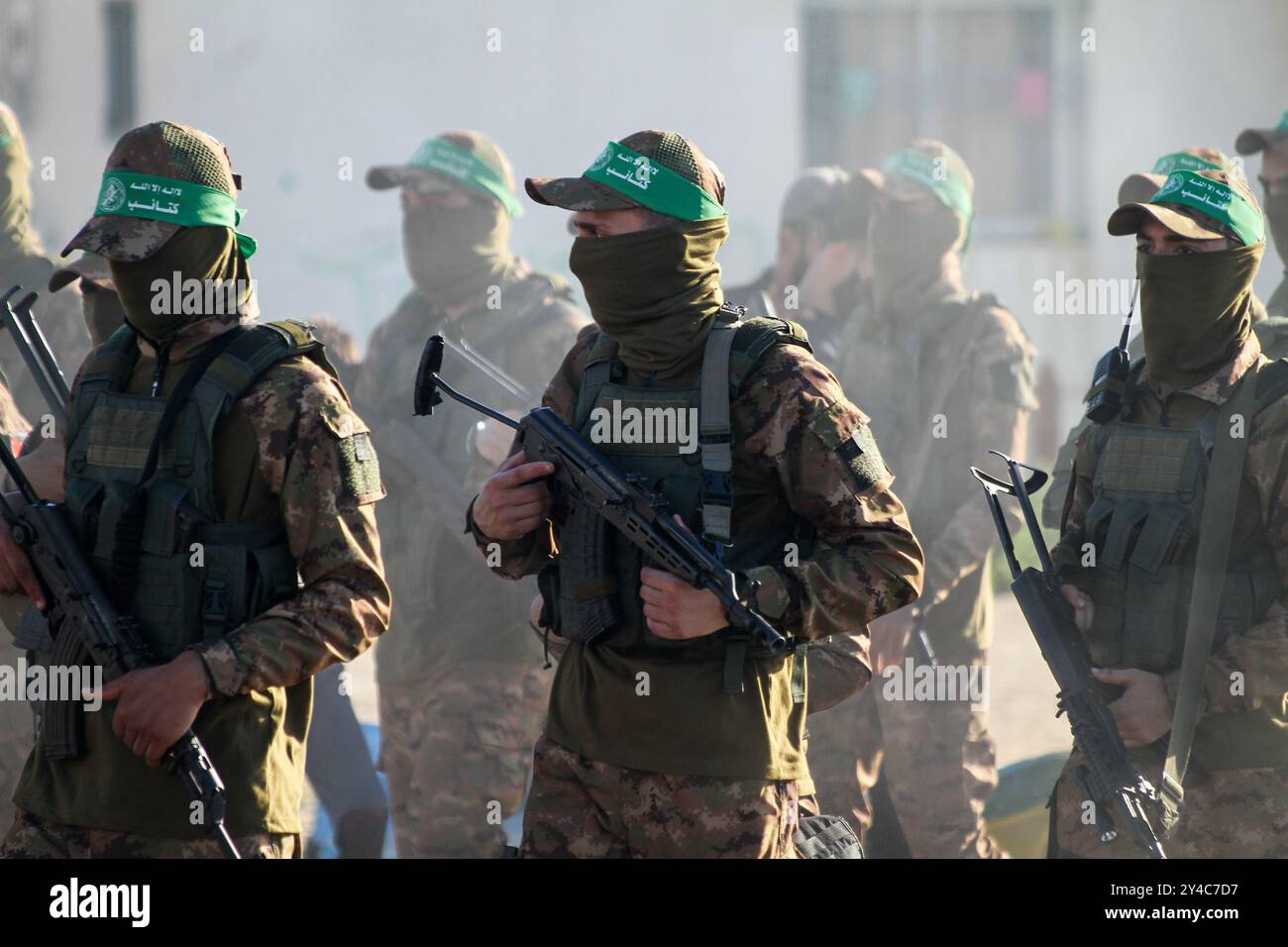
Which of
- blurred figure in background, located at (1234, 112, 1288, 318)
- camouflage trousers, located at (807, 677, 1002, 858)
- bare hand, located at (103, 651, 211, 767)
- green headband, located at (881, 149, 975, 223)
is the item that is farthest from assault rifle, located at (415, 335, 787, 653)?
green headband, located at (881, 149, 975, 223)

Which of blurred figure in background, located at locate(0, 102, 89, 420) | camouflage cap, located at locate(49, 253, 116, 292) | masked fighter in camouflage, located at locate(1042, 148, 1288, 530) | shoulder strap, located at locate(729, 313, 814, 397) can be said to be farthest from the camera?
blurred figure in background, located at locate(0, 102, 89, 420)

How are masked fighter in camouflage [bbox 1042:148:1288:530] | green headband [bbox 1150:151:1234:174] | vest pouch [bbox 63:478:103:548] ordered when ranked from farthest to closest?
green headband [bbox 1150:151:1234:174] → masked fighter in camouflage [bbox 1042:148:1288:530] → vest pouch [bbox 63:478:103:548]

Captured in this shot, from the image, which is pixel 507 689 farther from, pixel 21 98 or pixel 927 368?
pixel 21 98

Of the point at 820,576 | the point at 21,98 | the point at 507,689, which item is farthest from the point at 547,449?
the point at 21,98

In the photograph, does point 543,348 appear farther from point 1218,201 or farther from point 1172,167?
point 1218,201

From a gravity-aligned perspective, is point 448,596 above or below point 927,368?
below

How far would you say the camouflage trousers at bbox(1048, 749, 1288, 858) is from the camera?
3.67 meters

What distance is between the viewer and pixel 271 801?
324 cm

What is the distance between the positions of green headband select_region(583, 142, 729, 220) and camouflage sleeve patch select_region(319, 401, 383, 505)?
2.15ft

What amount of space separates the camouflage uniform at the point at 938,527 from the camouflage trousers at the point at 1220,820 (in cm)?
177

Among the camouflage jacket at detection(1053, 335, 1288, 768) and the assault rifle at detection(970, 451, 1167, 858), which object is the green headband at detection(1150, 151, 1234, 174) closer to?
the camouflage jacket at detection(1053, 335, 1288, 768)

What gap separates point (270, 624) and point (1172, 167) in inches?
139
